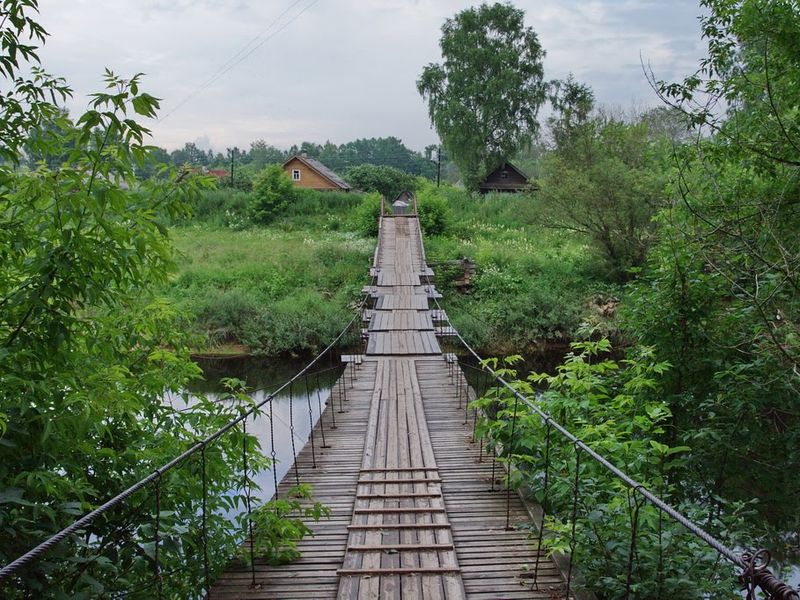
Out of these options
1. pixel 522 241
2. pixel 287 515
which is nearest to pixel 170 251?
pixel 287 515

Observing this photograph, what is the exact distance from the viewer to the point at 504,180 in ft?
97.4

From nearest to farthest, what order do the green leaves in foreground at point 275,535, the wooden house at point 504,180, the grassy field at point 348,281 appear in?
the green leaves in foreground at point 275,535 < the grassy field at point 348,281 < the wooden house at point 504,180

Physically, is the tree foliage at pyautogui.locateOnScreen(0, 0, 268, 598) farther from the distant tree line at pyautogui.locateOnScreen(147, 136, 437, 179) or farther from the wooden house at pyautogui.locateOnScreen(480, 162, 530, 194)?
the distant tree line at pyautogui.locateOnScreen(147, 136, 437, 179)

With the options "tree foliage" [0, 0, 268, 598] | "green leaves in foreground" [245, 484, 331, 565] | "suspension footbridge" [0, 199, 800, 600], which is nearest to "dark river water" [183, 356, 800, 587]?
"suspension footbridge" [0, 199, 800, 600]

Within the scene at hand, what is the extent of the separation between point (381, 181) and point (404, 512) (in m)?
33.9

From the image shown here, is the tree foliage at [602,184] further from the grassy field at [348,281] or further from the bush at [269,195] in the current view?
the bush at [269,195]

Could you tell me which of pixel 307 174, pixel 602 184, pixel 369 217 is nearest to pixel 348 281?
pixel 369 217

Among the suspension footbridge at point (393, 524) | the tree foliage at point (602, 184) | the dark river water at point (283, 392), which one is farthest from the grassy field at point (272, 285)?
the suspension footbridge at point (393, 524)

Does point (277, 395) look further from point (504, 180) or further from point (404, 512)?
point (504, 180)

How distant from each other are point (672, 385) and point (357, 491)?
277 cm

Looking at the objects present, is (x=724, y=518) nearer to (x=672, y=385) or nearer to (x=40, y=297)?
(x=672, y=385)

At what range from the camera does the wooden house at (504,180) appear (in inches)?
1139

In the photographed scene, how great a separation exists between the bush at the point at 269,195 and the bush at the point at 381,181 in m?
10.4

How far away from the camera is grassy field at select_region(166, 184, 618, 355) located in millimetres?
14875
